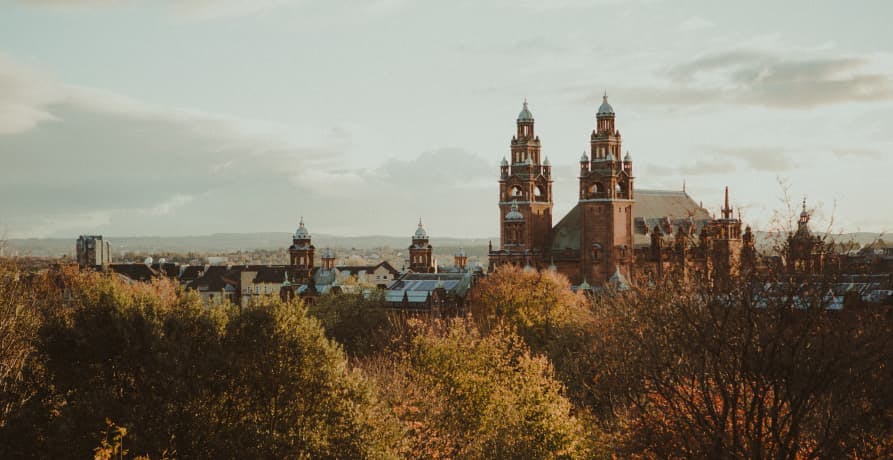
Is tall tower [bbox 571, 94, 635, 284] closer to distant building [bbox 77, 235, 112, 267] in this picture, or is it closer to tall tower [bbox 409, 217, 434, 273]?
tall tower [bbox 409, 217, 434, 273]

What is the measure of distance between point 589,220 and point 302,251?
1591 inches

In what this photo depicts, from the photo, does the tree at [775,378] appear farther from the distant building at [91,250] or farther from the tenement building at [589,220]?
the distant building at [91,250]

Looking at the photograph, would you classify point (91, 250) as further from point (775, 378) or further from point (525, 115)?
point (775, 378)

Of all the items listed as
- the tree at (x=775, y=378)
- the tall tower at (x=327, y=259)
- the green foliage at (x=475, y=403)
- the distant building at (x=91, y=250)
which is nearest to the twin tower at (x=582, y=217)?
the tall tower at (x=327, y=259)

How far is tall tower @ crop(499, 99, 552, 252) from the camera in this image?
391ft

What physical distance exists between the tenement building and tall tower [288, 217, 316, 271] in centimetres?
2786

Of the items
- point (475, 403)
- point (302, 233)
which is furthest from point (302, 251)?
point (475, 403)

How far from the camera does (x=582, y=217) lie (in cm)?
11631

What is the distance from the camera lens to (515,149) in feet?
403

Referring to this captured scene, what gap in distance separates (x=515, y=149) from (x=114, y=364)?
290 feet

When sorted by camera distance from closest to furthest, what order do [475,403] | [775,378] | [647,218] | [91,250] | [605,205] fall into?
1. [775,378]
2. [475,403]
3. [605,205]
4. [647,218]
5. [91,250]

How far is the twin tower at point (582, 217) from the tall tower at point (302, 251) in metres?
27.4

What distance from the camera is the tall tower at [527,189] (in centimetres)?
11919

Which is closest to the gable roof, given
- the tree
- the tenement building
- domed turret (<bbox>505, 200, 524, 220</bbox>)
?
the tenement building
